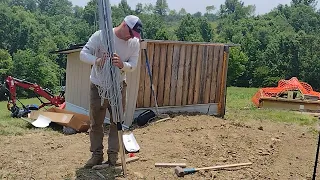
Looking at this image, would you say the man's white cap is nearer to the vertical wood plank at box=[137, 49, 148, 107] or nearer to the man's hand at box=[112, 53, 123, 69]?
the man's hand at box=[112, 53, 123, 69]

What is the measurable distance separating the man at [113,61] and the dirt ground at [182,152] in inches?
10.3

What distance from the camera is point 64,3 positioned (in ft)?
349

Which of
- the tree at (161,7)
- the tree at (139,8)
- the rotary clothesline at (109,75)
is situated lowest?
the rotary clothesline at (109,75)

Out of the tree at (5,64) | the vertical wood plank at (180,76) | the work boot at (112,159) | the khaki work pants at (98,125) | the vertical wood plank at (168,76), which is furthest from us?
the tree at (5,64)

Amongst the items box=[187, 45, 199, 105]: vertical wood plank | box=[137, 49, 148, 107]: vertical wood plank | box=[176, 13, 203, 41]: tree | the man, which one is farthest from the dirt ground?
box=[176, 13, 203, 41]: tree

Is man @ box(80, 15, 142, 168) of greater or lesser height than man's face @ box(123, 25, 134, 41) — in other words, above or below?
below

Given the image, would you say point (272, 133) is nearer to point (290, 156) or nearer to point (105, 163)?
point (290, 156)

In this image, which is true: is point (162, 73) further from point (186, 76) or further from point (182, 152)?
point (182, 152)

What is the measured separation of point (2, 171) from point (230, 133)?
12.3 feet

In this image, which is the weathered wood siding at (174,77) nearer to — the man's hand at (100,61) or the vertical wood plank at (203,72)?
the vertical wood plank at (203,72)

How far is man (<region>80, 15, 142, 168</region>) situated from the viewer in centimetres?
452

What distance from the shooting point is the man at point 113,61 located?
178 inches

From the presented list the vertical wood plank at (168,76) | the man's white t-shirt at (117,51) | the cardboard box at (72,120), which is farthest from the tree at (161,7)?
the man's white t-shirt at (117,51)

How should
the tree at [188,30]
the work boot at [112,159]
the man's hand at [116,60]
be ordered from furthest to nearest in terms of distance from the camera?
the tree at [188,30]
the work boot at [112,159]
the man's hand at [116,60]
